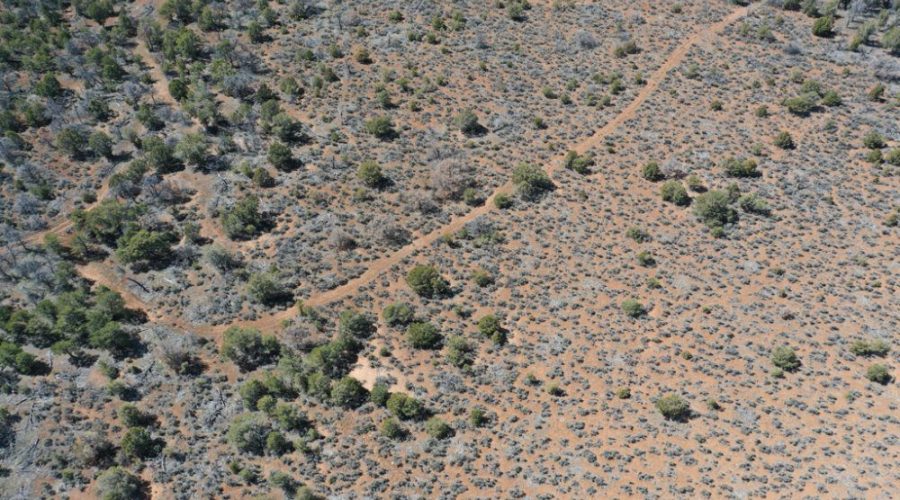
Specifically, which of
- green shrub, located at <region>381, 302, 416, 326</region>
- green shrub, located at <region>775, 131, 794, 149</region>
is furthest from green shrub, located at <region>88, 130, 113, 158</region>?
green shrub, located at <region>775, 131, 794, 149</region>

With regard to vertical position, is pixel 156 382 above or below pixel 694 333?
below

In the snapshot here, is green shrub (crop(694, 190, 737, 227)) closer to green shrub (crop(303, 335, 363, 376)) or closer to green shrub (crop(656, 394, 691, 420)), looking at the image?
green shrub (crop(656, 394, 691, 420))

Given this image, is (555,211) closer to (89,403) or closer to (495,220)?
(495,220)

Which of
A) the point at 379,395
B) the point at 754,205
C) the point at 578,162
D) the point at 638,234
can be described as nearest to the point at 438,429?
the point at 379,395

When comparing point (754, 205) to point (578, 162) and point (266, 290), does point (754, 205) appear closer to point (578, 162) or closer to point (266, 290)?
point (578, 162)

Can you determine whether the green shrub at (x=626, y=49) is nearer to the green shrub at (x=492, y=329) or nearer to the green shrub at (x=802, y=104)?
the green shrub at (x=802, y=104)

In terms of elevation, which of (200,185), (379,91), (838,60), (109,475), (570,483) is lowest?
(109,475)

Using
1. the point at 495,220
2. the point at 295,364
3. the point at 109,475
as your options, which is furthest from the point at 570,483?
the point at 109,475
